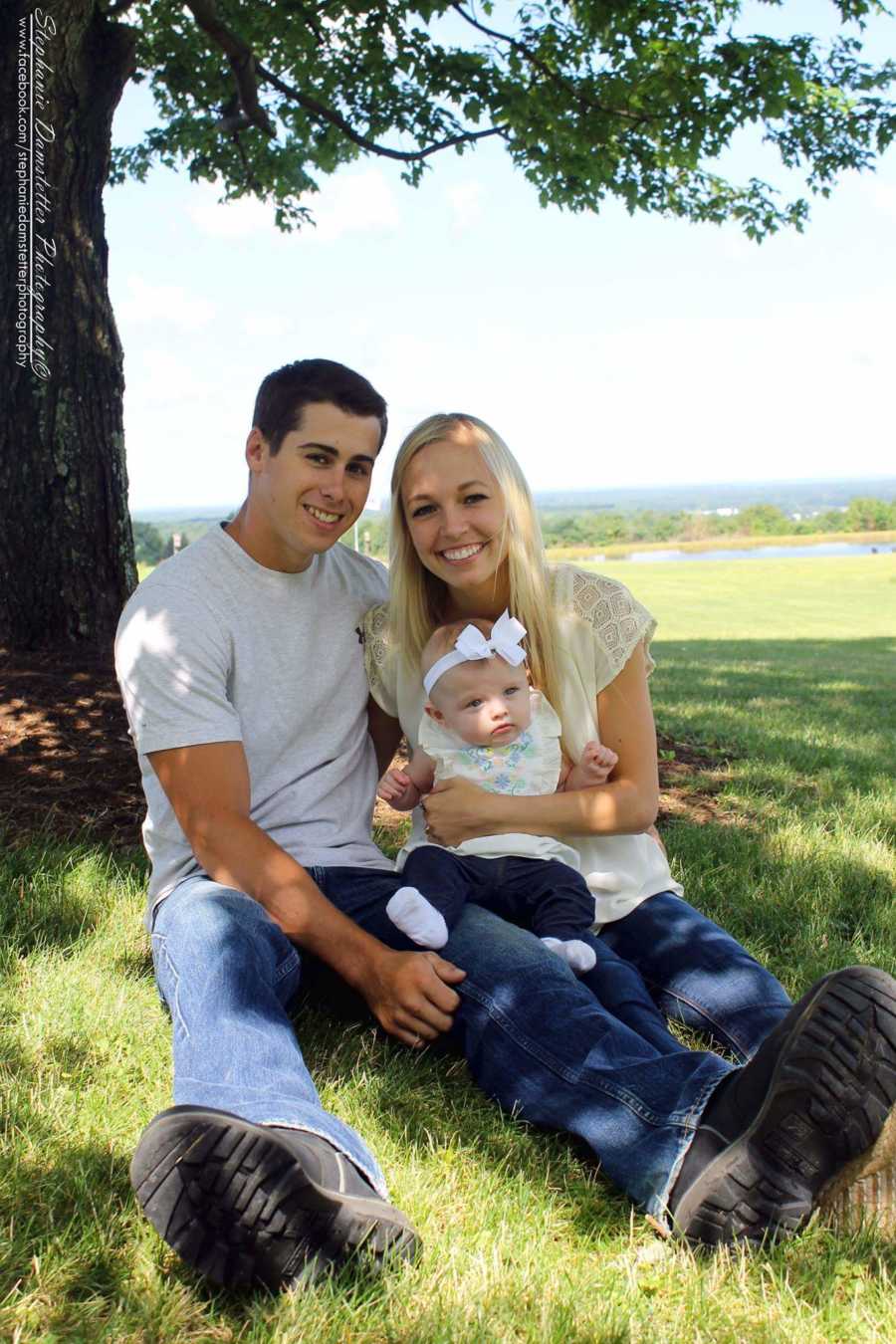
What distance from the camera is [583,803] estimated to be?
3143mm

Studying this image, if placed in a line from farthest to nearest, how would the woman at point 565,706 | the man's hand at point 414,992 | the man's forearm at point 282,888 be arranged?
the woman at point 565,706
the man's forearm at point 282,888
the man's hand at point 414,992

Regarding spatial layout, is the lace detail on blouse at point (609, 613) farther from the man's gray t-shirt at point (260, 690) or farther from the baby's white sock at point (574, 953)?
the baby's white sock at point (574, 953)

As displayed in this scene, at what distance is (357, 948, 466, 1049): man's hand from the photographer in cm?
267

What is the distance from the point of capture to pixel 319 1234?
6.42 feet

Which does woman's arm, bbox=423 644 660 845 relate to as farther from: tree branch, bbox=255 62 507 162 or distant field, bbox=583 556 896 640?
distant field, bbox=583 556 896 640

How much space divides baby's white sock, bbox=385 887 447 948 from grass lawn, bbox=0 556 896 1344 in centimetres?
34

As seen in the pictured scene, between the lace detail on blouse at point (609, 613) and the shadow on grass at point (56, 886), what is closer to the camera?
the lace detail on blouse at point (609, 613)

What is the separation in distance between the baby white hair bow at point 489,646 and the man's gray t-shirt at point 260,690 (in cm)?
40

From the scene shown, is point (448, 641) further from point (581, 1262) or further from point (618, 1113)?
point (581, 1262)

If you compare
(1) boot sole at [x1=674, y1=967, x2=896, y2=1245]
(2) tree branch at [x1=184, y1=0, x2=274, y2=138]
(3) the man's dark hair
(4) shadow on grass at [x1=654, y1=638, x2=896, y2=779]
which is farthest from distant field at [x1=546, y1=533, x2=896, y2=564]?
(1) boot sole at [x1=674, y1=967, x2=896, y2=1245]

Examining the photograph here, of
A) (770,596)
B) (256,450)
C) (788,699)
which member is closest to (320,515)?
(256,450)

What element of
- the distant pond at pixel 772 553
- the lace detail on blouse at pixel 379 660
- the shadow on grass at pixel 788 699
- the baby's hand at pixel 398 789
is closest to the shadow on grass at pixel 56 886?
the baby's hand at pixel 398 789

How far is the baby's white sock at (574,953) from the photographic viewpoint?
9.37 ft

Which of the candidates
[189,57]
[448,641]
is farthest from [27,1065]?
[189,57]
